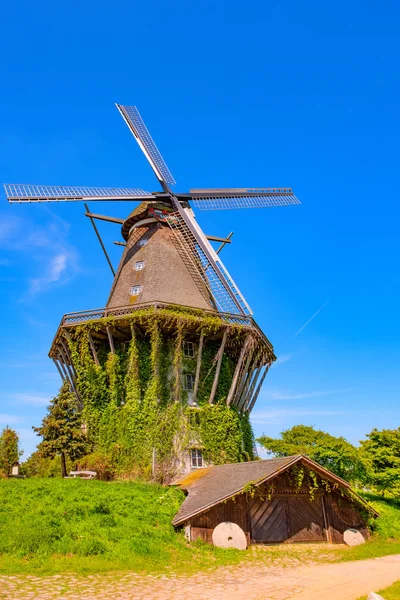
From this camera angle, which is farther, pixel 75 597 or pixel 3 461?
pixel 3 461

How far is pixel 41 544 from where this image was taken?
11.2 metres

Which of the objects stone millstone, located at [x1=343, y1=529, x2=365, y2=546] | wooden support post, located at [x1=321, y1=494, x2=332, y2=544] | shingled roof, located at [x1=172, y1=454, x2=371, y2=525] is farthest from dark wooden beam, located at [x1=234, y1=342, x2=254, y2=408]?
stone millstone, located at [x1=343, y1=529, x2=365, y2=546]

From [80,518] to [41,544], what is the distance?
2100 millimetres

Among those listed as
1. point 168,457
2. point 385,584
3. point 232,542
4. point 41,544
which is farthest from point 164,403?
point 385,584

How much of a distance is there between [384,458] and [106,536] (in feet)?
59.2

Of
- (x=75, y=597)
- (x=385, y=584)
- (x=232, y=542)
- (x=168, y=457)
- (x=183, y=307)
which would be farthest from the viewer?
(x=183, y=307)

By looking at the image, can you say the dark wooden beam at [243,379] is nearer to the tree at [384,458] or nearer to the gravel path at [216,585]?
the tree at [384,458]

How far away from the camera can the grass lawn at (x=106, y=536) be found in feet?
35.5

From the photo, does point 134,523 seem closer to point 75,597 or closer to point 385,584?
point 75,597

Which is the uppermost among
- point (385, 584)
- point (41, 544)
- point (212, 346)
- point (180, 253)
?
point (180, 253)

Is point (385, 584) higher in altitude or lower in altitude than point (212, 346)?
lower

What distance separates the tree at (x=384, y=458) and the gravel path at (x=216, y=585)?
44.8 feet

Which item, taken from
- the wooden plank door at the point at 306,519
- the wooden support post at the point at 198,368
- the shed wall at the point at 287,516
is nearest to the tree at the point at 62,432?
the wooden support post at the point at 198,368

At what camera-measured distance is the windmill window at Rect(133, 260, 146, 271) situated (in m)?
26.9
